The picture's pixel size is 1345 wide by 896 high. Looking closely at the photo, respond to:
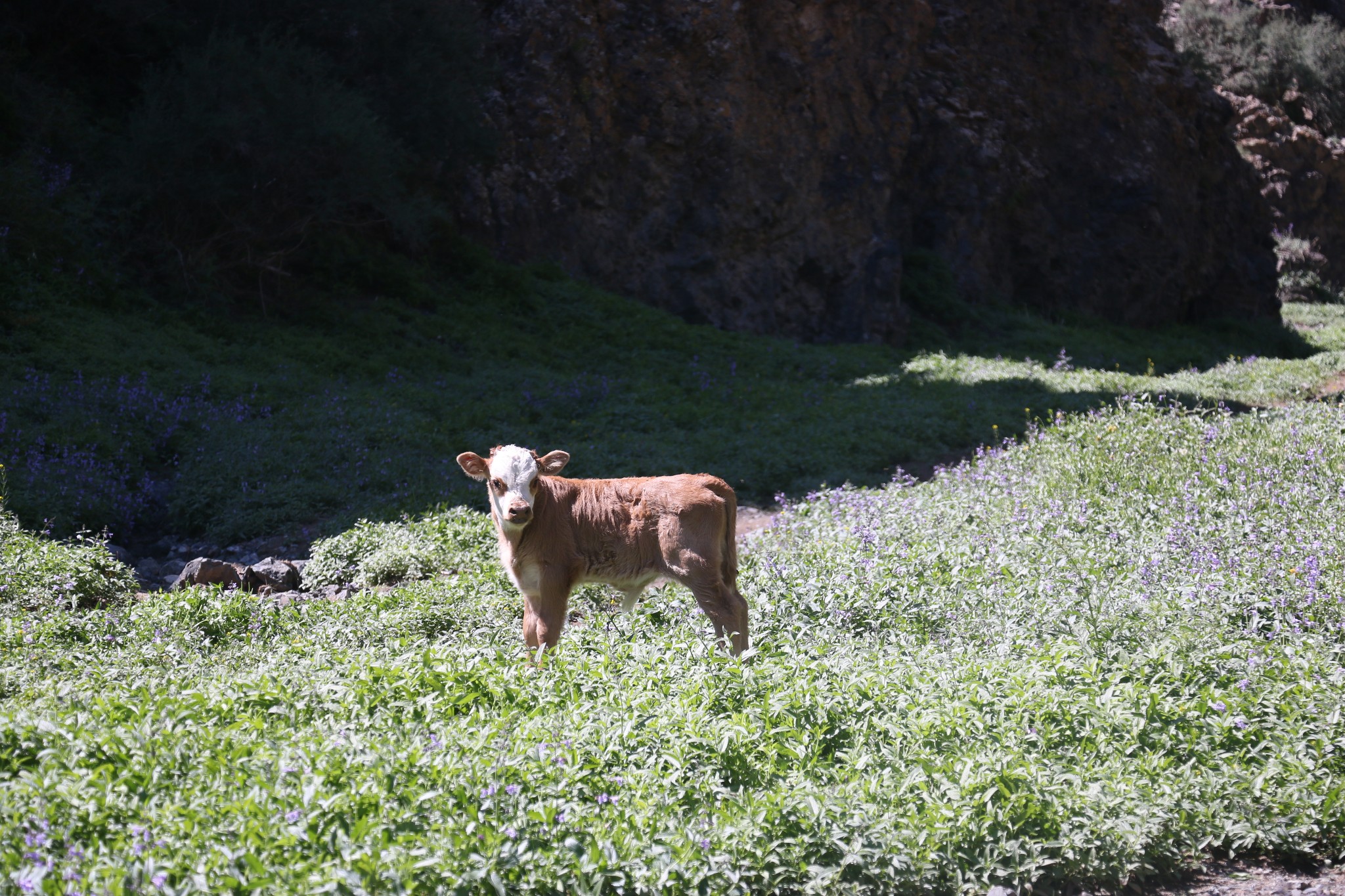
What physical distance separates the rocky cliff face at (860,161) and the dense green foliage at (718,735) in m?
14.4

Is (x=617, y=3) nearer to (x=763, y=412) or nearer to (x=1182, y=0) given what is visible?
(x=763, y=412)

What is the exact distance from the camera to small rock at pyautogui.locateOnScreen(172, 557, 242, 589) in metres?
7.35

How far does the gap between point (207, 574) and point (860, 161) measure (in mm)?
18279

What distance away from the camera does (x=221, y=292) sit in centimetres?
1473

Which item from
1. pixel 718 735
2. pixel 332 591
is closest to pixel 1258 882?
pixel 718 735

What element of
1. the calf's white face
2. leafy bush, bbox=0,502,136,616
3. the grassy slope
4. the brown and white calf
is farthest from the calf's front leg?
the grassy slope

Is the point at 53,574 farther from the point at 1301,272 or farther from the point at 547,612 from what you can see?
the point at 1301,272

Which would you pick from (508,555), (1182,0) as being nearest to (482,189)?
(508,555)

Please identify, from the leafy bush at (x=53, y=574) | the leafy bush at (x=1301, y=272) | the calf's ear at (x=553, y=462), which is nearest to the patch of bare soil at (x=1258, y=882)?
the calf's ear at (x=553, y=462)

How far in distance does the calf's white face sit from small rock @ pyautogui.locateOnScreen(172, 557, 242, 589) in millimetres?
2491

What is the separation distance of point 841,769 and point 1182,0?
42.1m

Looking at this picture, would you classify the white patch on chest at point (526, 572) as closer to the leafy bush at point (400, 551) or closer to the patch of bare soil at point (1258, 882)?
the leafy bush at point (400, 551)

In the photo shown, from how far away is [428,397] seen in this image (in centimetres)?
1314

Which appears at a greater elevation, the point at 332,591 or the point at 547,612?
the point at 547,612
